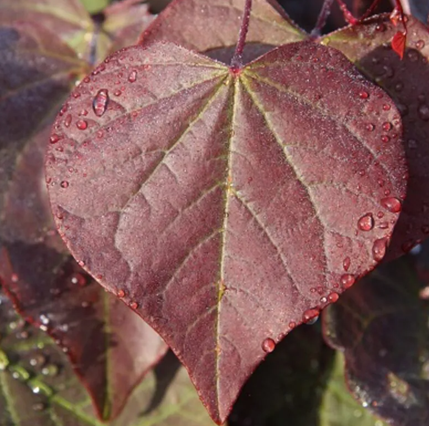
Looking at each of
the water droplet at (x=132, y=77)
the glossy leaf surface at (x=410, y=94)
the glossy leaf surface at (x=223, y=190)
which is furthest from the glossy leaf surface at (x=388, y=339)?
the water droplet at (x=132, y=77)

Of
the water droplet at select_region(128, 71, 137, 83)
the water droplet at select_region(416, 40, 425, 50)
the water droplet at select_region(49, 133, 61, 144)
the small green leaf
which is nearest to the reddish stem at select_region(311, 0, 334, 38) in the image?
the water droplet at select_region(416, 40, 425, 50)

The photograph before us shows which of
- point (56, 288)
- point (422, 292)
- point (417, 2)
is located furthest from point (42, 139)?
point (422, 292)

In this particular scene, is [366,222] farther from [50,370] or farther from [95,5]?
[95,5]

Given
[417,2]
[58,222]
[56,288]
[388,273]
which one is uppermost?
[417,2]

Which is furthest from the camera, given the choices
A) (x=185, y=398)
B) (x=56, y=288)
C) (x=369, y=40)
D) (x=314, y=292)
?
(x=185, y=398)

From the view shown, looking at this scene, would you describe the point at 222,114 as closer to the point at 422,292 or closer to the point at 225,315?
the point at 225,315

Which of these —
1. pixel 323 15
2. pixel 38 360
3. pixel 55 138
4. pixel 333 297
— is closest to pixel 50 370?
pixel 38 360
